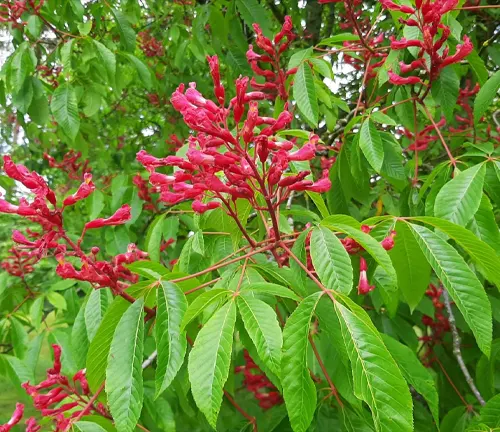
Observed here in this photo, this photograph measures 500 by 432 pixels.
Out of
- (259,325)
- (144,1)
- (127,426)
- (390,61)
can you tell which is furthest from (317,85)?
(144,1)

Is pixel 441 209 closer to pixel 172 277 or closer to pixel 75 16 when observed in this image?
pixel 172 277

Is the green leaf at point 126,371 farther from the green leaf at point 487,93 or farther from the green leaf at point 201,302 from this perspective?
the green leaf at point 487,93

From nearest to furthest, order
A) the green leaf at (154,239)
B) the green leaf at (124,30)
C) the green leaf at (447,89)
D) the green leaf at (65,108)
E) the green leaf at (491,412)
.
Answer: the green leaf at (491,412), the green leaf at (447,89), the green leaf at (154,239), the green leaf at (65,108), the green leaf at (124,30)

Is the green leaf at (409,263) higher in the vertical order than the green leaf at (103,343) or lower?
lower

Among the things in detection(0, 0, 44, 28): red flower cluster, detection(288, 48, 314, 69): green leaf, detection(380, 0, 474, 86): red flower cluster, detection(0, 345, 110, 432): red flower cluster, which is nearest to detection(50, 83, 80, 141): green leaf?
detection(0, 0, 44, 28): red flower cluster

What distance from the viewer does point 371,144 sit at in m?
1.85

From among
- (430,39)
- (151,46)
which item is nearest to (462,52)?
(430,39)

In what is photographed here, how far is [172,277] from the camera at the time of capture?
50.6 inches

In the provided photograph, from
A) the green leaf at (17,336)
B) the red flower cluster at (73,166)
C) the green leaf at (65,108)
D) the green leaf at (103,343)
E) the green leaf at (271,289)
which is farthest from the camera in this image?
the red flower cluster at (73,166)

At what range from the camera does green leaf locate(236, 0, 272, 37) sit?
291 cm

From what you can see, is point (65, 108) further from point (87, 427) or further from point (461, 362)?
point (461, 362)

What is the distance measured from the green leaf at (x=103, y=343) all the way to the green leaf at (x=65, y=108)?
5.63ft

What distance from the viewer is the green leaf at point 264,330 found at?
3.24ft

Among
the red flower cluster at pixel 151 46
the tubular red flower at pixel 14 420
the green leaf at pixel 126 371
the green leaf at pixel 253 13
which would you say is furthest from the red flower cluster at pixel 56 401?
the red flower cluster at pixel 151 46
